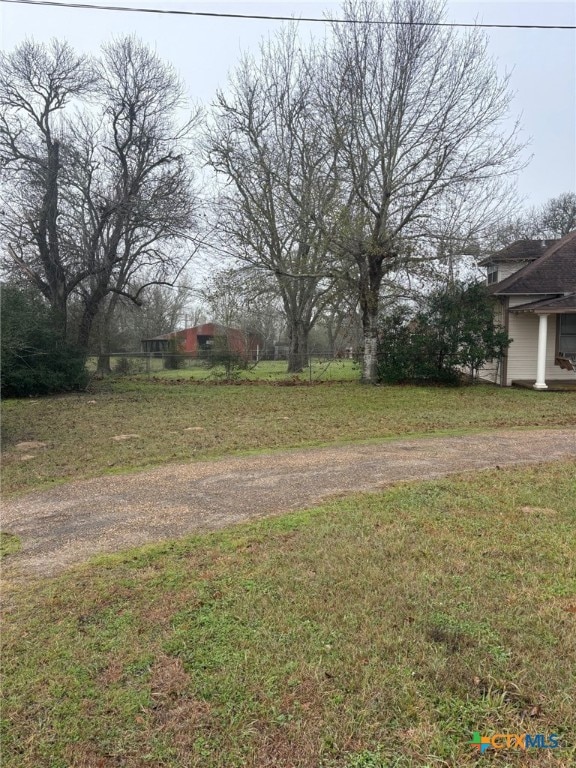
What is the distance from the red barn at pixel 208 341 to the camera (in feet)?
76.0

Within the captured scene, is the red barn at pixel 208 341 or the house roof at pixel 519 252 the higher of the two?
the house roof at pixel 519 252

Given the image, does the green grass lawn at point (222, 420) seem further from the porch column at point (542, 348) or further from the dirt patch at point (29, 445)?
the porch column at point (542, 348)

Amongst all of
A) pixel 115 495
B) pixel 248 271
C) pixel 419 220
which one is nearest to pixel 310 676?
pixel 115 495

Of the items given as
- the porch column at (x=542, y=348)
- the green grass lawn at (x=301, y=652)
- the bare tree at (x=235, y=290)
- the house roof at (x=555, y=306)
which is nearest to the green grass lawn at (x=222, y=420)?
Answer: the porch column at (x=542, y=348)

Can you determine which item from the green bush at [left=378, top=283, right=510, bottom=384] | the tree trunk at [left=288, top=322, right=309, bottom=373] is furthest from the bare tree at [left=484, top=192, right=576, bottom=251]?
the green bush at [left=378, top=283, right=510, bottom=384]

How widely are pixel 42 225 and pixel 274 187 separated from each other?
840 cm

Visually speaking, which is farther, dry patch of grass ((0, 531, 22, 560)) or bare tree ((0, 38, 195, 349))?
bare tree ((0, 38, 195, 349))

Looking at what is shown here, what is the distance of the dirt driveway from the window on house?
31.3 ft

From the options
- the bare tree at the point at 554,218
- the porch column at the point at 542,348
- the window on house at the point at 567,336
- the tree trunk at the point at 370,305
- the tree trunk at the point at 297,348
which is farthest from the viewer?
the bare tree at the point at 554,218

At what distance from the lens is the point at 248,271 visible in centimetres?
1794

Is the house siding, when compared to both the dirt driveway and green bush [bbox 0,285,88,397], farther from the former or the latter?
green bush [bbox 0,285,88,397]

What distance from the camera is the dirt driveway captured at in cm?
380

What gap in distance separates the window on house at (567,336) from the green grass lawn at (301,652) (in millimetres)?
13761

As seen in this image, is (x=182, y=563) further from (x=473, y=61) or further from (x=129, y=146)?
(x=129, y=146)
